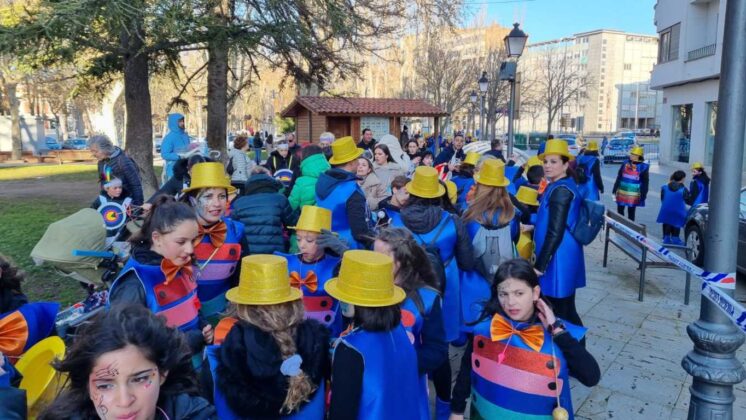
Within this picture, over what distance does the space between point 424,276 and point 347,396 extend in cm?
93

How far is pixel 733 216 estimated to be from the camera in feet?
9.55

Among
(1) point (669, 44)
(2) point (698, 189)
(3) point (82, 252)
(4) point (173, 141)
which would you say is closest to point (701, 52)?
(1) point (669, 44)

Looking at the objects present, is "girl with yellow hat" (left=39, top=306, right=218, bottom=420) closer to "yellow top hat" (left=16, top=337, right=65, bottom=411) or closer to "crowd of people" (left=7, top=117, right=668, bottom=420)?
"crowd of people" (left=7, top=117, right=668, bottom=420)

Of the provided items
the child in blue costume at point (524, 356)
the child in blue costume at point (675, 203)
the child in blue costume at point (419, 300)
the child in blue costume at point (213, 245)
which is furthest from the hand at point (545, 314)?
the child in blue costume at point (675, 203)

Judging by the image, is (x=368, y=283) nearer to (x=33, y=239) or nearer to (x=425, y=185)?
(x=425, y=185)

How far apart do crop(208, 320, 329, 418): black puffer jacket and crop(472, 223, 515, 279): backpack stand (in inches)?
96.4

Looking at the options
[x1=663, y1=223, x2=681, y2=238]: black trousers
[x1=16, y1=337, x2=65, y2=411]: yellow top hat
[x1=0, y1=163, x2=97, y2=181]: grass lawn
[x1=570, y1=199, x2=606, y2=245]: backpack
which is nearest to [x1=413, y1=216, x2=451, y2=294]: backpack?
[x1=570, y1=199, x2=606, y2=245]: backpack

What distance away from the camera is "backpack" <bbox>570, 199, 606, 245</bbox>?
4348mm

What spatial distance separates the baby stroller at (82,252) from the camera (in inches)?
156

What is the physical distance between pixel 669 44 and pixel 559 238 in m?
31.2

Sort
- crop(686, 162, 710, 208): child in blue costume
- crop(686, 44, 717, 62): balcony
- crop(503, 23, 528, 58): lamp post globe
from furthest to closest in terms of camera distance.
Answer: crop(686, 44, 717, 62): balcony, crop(503, 23, 528, 58): lamp post globe, crop(686, 162, 710, 208): child in blue costume

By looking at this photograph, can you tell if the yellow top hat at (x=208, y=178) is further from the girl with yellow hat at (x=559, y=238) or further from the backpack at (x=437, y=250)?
the girl with yellow hat at (x=559, y=238)

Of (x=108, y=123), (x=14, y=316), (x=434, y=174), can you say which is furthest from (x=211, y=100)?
(x=108, y=123)

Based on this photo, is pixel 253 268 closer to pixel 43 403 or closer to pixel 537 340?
pixel 43 403
